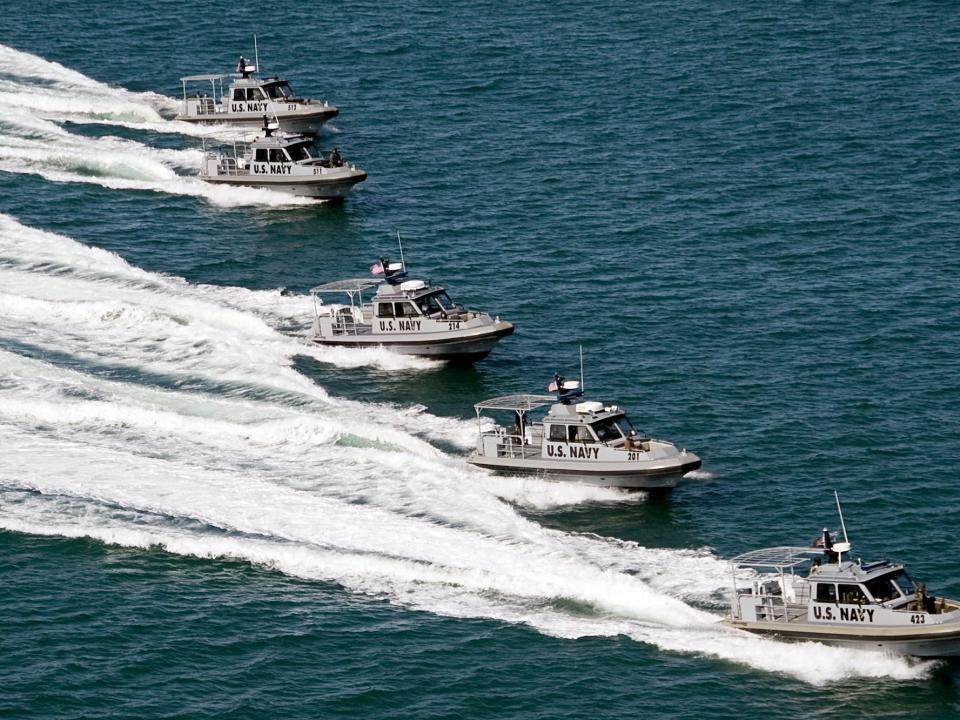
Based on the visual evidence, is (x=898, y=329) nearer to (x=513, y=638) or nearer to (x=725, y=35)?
(x=513, y=638)

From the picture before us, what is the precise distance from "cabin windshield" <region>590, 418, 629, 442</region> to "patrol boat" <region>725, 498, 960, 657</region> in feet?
41.7

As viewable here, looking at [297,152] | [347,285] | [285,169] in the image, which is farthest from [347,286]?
[297,152]

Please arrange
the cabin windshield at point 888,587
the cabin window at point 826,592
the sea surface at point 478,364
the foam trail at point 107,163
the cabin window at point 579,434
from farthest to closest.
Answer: the foam trail at point 107,163 → the cabin window at point 579,434 → the sea surface at point 478,364 → the cabin window at point 826,592 → the cabin windshield at point 888,587

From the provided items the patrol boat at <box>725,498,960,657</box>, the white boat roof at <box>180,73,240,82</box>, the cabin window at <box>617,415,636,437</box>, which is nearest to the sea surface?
the patrol boat at <box>725,498,960,657</box>

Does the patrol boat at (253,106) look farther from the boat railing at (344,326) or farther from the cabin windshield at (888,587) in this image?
the cabin windshield at (888,587)

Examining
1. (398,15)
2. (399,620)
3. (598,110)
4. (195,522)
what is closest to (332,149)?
(598,110)

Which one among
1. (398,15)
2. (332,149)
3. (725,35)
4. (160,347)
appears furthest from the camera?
(398,15)

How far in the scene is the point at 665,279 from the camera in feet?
317

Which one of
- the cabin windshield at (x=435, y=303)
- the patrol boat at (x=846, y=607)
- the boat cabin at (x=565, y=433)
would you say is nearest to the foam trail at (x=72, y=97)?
the cabin windshield at (x=435, y=303)

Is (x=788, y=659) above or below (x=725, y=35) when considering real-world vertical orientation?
below

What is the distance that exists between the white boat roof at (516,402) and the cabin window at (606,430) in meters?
2.16

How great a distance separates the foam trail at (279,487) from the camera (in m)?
66.1

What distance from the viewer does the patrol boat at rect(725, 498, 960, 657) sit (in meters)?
61.3

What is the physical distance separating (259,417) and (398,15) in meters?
67.5
